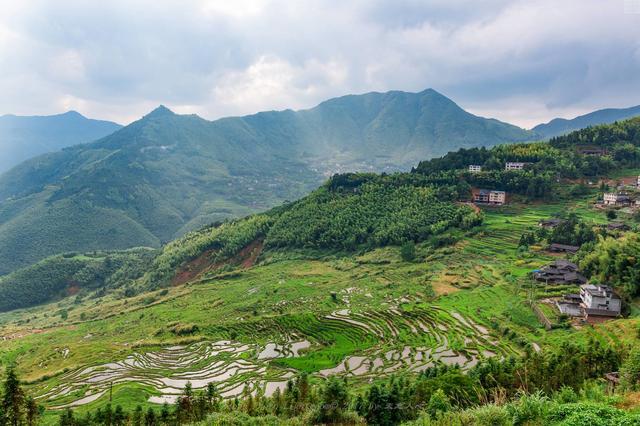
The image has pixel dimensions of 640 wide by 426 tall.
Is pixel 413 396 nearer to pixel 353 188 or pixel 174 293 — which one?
pixel 174 293

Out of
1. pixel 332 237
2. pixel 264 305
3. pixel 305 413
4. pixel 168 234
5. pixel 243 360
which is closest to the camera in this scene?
pixel 305 413

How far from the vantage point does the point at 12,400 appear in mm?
21859

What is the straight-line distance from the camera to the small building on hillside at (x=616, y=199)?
212ft

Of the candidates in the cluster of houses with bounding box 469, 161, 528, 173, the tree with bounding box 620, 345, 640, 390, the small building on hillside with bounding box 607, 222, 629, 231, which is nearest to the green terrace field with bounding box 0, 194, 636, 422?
the small building on hillside with bounding box 607, 222, 629, 231

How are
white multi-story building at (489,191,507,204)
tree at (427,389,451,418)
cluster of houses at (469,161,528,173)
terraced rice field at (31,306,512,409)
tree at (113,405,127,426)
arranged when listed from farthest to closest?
1. cluster of houses at (469,161,528,173)
2. white multi-story building at (489,191,507,204)
3. terraced rice field at (31,306,512,409)
4. tree at (113,405,127,426)
5. tree at (427,389,451,418)

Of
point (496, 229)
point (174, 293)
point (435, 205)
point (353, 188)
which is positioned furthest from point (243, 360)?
point (353, 188)

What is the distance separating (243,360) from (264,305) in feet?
46.3

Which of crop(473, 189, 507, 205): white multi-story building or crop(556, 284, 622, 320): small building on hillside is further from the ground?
crop(473, 189, 507, 205): white multi-story building

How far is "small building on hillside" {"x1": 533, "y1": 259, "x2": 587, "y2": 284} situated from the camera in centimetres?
4256

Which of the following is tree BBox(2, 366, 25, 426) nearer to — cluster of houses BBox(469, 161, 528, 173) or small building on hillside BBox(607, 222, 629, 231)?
small building on hillside BBox(607, 222, 629, 231)

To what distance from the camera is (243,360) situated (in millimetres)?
39594

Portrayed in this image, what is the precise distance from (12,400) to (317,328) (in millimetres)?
28129

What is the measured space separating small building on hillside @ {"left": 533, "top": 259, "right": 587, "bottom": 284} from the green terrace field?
1985mm

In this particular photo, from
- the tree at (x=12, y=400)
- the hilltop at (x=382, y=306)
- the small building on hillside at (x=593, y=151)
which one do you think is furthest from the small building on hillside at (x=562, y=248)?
the tree at (x=12, y=400)
